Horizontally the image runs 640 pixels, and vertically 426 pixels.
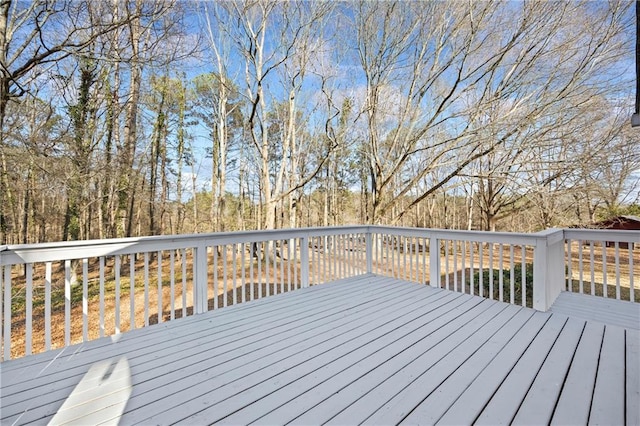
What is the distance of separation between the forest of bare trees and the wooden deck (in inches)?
162

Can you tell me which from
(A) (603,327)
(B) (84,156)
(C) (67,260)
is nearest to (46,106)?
(B) (84,156)

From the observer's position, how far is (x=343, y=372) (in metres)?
1.85

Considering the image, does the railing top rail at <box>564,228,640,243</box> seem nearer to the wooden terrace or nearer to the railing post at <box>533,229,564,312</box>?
the wooden terrace

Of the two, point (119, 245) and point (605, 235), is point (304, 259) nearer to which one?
point (119, 245)

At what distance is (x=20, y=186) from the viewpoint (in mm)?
5211

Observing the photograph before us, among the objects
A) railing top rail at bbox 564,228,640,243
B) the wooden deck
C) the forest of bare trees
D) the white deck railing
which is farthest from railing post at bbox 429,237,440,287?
the forest of bare trees

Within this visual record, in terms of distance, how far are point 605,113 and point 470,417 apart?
7714 millimetres

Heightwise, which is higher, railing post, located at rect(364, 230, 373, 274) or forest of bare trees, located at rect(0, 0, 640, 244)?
forest of bare trees, located at rect(0, 0, 640, 244)

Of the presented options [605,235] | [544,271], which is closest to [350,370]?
[544,271]

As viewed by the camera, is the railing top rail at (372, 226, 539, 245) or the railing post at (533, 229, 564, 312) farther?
the railing top rail at (372, 226, 539, 245)

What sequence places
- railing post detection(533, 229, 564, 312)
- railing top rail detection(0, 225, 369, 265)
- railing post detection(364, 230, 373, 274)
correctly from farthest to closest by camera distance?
railing post detection(364, 230, 373, 274) < railing post detection(533, 229, 564, 312) < railing top rail detection(0, 225, 369, 265)

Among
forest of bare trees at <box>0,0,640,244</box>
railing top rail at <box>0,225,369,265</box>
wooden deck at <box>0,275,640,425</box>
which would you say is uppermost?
forest of bare trees at <box>0,0,640,244</box>

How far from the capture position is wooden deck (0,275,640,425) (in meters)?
1.48

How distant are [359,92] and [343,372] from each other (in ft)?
26.3
